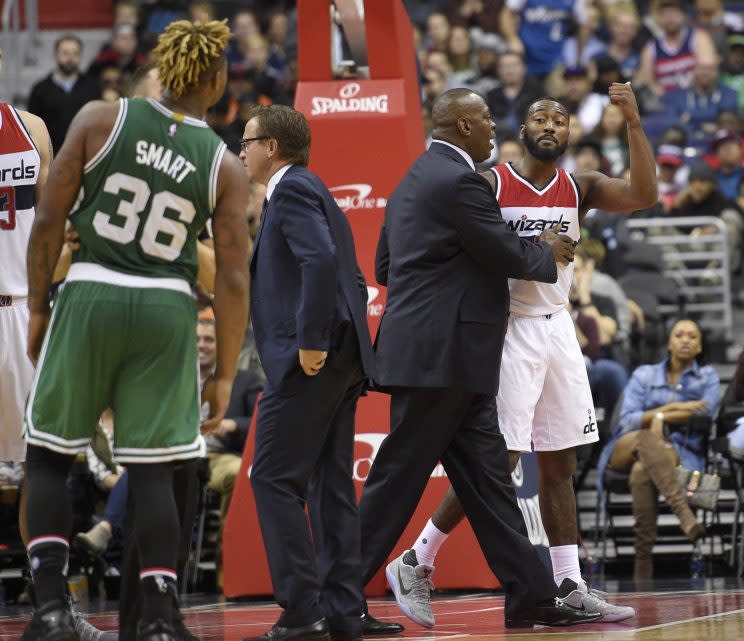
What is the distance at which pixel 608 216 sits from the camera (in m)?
13.4

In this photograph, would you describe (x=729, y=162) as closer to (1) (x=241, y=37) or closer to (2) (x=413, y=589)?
(1) (x=241, y=37)

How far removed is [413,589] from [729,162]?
9.49m

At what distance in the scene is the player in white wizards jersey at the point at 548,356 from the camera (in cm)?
656

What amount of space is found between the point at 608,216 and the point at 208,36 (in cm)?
876

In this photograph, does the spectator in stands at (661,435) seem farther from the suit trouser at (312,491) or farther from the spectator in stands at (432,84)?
the spectator in stands at (432,84)

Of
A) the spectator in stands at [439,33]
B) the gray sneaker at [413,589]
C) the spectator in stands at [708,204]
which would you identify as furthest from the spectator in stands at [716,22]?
the gray sneaker at [413,589]

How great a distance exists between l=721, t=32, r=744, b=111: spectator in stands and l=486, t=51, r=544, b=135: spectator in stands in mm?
2111

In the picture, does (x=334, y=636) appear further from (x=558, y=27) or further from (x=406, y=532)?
(x=558, y=27)

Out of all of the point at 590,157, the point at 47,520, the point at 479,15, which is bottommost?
the point at 47,520

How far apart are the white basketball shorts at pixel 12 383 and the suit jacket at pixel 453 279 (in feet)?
4.84

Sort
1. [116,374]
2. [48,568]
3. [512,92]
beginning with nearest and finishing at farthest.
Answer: [48,568]
[116,374]
[512,92]

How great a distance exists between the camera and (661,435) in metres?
9.91

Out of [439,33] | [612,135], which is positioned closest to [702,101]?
[612,135]

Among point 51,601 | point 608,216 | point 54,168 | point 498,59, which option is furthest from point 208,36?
point 498,59
